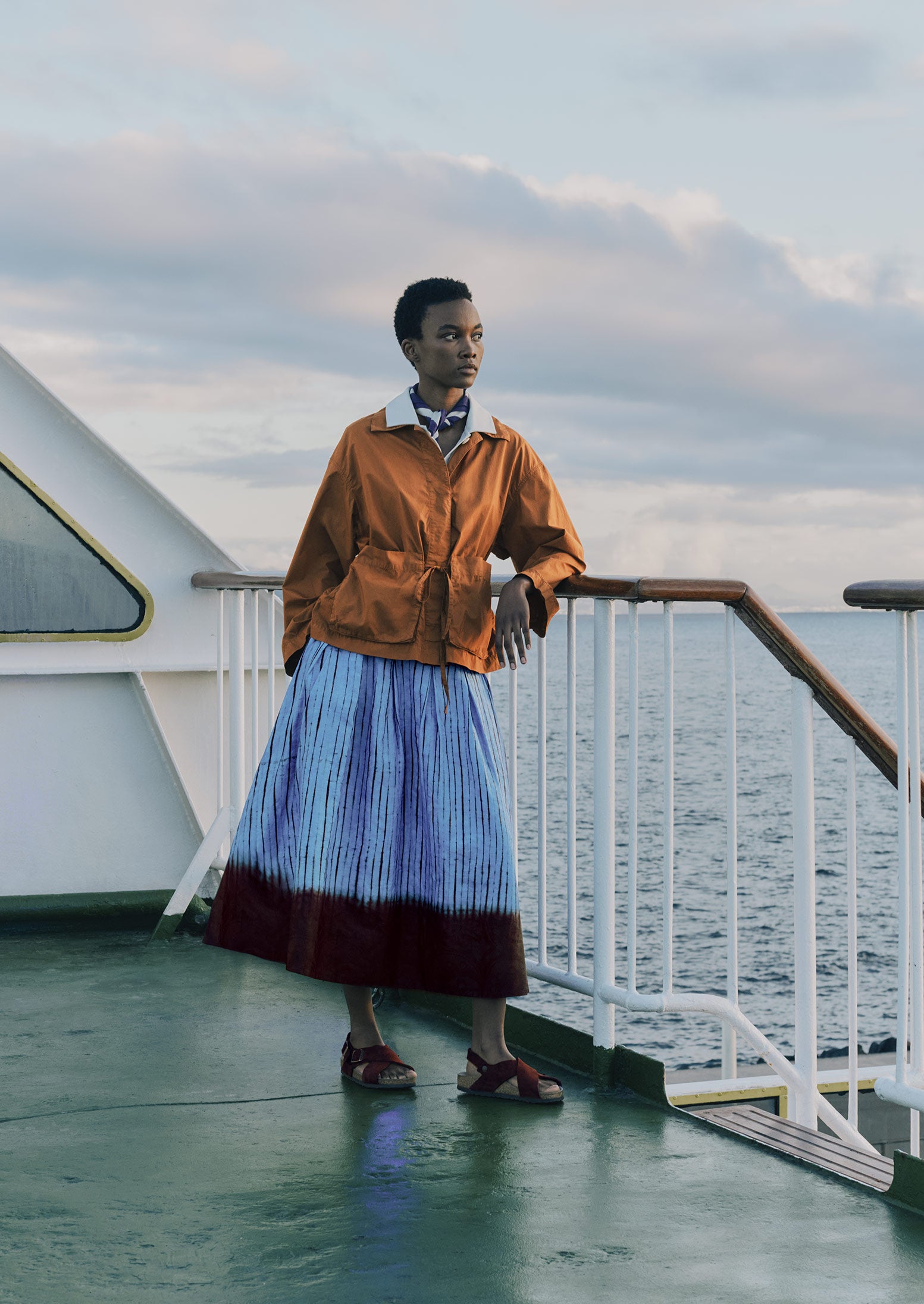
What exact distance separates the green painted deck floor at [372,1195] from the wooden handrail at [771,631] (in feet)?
2.78

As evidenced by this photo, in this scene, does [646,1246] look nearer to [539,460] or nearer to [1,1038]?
[539,460]

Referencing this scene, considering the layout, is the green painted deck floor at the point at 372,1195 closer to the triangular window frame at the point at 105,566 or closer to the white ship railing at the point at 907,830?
the white ship railing at the point at 907,830

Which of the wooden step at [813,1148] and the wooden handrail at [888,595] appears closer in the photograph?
the wooden handrail at [888,595]

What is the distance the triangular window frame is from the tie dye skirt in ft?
7.05

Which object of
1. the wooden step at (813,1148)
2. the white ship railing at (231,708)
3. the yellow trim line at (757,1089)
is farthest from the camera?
the white ship railing at (231,708)


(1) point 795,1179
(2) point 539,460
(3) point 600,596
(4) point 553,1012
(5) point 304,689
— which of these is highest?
(2) point 539,460

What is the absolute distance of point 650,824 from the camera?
3625 centimetres

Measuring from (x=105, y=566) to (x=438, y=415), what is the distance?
94.7 inches

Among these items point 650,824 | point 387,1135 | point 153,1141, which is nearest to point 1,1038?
point 153,1141

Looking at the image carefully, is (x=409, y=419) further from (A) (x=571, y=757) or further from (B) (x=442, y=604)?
(A) (x=571, y=757)

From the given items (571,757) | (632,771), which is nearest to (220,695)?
(571,757)

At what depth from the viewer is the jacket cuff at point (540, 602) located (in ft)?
9.67

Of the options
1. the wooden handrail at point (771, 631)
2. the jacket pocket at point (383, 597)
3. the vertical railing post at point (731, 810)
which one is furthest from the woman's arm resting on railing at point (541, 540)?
the vertical railing post at point (731, 810)

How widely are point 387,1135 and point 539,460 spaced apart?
4.46ft
